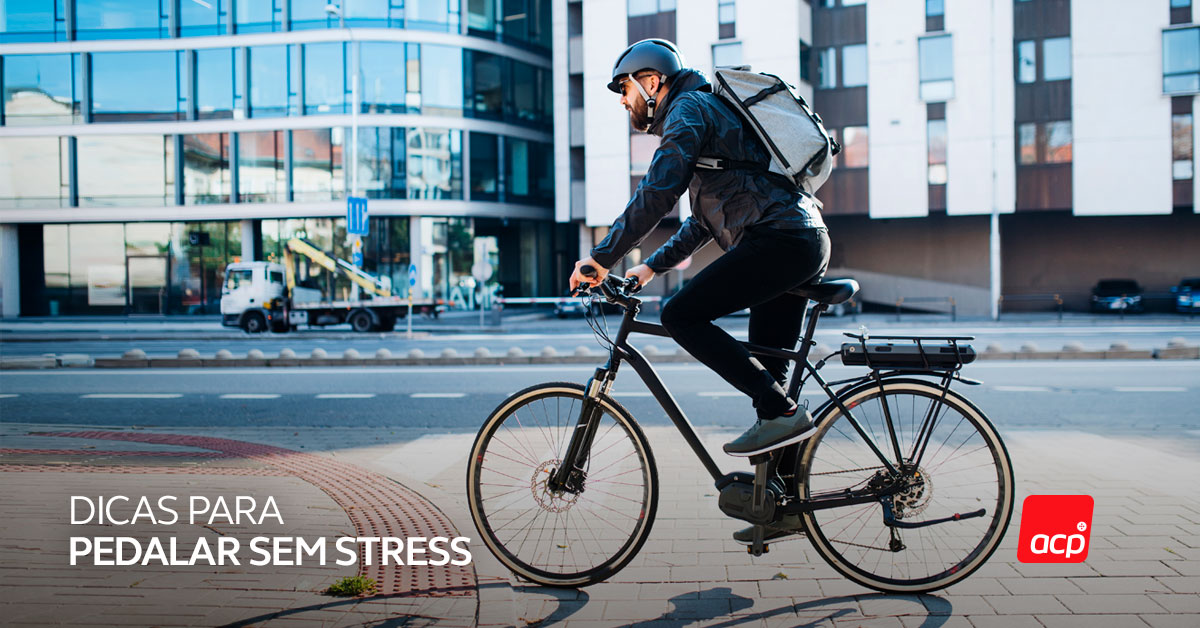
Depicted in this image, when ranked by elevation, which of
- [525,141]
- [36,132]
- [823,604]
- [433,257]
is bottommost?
[823,604]

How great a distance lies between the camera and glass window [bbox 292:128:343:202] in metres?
38.6

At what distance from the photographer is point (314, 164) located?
3878 centimetres

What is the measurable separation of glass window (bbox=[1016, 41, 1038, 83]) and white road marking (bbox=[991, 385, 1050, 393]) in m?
26.0

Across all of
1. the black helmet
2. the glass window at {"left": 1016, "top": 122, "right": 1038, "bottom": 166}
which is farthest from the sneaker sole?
the glass window at {"left": 1016, "top": 122, "right": 1038, "bottom": 166}

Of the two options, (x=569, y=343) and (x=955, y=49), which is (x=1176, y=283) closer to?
(x=955, y=49)

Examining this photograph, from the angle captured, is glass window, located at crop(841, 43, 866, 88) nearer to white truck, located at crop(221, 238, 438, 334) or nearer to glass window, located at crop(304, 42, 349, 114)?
white truck, located at crop(221, 238, 438, 334)

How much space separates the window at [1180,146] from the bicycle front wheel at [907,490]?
33.8 m

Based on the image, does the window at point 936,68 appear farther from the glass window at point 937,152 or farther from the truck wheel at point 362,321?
the truck wheel at point 362,321

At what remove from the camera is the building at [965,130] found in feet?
104

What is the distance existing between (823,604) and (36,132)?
25.5m

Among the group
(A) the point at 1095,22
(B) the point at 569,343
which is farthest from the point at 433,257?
(A) the point at 1095,22

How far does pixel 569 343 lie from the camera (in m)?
20.5

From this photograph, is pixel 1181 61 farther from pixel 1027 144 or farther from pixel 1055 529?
pixel 1055 529

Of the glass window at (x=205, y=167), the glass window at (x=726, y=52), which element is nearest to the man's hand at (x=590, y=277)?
the glass window at (x=726, y=52)
